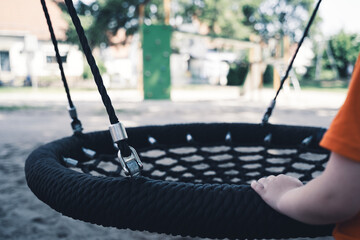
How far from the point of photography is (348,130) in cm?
25

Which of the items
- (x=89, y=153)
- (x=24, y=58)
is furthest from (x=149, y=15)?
(x=89, y=153)

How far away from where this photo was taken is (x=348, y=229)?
30cm

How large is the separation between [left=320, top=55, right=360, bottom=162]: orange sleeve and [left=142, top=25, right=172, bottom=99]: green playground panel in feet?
16.1

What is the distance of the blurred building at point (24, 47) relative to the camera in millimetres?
14000

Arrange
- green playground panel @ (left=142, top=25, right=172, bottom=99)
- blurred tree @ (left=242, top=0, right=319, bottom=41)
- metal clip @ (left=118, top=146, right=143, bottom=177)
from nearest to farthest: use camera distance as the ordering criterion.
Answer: metal clip @ (left=118, top=146, right=143, bottom=177), green playground panel @ (left=142, top=25, right=172, bottom=99), blurred tree @ (left=242, top=0, right=319, bottom=41)

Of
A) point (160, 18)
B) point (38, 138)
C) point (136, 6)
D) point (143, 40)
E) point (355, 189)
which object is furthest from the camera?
point (160, 18)

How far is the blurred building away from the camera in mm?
14000

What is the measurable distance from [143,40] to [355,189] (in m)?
4.95

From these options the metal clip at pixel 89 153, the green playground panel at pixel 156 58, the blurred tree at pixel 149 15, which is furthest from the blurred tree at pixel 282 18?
the metal clip at pixel 89 153

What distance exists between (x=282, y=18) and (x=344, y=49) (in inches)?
334

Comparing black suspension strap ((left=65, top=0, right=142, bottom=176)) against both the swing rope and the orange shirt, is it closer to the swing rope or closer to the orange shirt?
the swing rope

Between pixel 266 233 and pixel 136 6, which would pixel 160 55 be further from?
pixel 136 6

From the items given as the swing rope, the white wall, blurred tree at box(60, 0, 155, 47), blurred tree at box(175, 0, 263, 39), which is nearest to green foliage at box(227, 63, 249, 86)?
blurred tree at box(175, 0, 263, 39)

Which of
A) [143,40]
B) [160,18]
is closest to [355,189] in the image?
[143,40]
